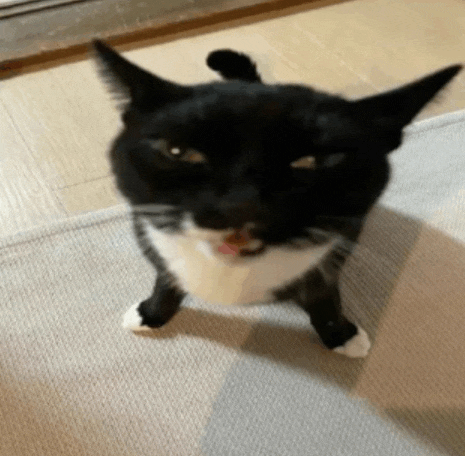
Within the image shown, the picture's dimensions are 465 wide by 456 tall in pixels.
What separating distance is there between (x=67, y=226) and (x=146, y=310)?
0.28m

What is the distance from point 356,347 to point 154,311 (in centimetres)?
34

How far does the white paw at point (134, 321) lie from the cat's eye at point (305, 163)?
17.9 inches

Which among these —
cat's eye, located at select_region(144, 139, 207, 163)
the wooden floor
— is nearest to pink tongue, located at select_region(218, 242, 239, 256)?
cat's eye, located at select_region(144, 139, 207, 163)

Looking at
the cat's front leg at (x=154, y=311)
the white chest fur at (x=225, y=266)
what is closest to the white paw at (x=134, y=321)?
the cat's front leg at (x=154, y=311)

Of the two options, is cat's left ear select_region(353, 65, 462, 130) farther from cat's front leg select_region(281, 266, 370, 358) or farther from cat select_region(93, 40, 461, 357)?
cat's front leg select_region(281, 266, 370, 358)

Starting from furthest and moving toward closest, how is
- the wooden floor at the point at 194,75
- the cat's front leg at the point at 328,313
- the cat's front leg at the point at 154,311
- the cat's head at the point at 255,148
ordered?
1. the wooden floor at the point at 194,75
2. the cat's front leg at the point at 154,311
3. the cat's front leg at the point at 328,313
4. the cat's head at the point at 255,148

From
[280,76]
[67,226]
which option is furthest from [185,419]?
[280,76]

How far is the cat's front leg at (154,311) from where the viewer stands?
35.3 inches

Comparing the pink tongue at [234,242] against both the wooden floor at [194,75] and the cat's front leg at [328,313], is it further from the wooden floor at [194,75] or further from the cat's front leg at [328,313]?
the wooden floor at [194,75]

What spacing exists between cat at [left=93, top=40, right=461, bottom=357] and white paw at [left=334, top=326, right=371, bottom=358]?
0.26m

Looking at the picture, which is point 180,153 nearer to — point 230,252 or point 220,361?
point 230,252

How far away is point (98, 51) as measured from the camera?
1.97 feet

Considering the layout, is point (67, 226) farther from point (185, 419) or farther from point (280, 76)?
point (280, 76)

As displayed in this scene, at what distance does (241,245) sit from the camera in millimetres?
631
